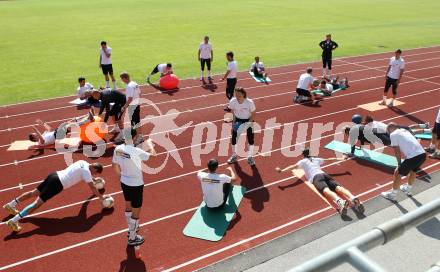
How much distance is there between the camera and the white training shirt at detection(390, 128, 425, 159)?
851cm

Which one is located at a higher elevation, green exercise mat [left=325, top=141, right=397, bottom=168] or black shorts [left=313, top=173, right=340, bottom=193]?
black shorts [left=313, top=173, right=340, bottom=193]

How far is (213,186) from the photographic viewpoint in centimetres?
801

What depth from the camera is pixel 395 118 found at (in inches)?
553

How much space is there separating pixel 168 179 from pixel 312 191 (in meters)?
3.62

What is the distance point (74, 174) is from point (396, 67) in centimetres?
1214

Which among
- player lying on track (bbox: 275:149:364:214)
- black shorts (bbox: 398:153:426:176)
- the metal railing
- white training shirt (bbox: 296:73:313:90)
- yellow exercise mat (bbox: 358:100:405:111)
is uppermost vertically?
the metal railing

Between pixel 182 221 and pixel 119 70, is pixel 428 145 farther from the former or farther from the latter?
pixel 119 70

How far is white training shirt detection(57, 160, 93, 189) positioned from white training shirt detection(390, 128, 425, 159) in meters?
6.79

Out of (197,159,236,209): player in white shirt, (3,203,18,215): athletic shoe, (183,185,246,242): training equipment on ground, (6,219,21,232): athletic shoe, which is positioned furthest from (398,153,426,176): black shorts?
(3,203,18,215): athletic shoe

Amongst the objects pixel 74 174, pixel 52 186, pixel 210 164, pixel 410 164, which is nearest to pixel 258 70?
pixel 410 164

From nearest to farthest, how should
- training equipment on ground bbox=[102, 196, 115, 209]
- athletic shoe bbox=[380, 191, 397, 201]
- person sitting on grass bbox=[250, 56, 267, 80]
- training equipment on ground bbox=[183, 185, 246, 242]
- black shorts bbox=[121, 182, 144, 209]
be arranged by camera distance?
1. black shorts bbox=[121, 182, 144, 209]
2. training equipment on ground bbox=[183, 185, 246, 242]
3. training equipment on ground bbox=[102, 196, 115, 209]
4. athletic shoe bbox=[380, 191, 397, 201]
5. person sitting on grass bbox=[250, 56, 267, 80]

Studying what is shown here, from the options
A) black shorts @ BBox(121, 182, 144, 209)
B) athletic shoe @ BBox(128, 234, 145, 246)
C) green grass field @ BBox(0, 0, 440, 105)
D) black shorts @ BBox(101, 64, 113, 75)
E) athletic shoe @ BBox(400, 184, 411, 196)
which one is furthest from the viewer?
green grass field @ BBox(0, 0, 440, 105)

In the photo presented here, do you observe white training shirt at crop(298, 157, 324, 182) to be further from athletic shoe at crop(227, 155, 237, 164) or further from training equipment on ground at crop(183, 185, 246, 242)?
athletic shoe at crop(227, 155, 237, 164)

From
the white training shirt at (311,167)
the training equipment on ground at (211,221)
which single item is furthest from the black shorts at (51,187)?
the white training shirt at (311,167)
